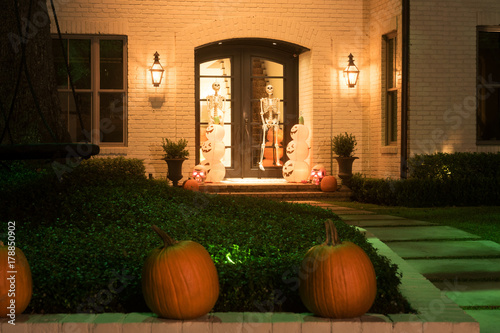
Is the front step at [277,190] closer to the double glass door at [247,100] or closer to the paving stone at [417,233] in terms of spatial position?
the double glass door at [247,100]

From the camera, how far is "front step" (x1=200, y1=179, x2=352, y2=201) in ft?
32.7

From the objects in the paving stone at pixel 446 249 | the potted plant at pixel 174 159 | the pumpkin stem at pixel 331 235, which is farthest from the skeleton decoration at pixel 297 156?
the pumpkin stem at pixel 331 235

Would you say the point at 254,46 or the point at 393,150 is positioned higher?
the point at 254,46

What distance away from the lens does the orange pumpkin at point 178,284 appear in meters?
2.79

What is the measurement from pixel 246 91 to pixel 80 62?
10.5 ft

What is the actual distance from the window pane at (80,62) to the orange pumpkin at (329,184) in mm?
4672

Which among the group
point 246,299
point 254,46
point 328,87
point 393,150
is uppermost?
point 254,46

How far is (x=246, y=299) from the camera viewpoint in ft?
10.1

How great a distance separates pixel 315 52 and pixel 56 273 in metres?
8.57

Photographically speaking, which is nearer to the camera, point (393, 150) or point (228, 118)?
point (393, 150)

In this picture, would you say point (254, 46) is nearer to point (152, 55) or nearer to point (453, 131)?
point (152, 55)

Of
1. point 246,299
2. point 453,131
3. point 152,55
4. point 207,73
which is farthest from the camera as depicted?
point 207,73

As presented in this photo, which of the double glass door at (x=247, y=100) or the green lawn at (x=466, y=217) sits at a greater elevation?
the double glass door at (x=247, y=100)

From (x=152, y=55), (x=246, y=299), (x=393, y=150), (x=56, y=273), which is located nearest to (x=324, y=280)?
(x=246, y=299)
